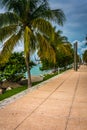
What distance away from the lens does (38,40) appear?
1705 cm

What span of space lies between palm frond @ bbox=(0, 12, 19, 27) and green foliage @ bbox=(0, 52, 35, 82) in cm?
516

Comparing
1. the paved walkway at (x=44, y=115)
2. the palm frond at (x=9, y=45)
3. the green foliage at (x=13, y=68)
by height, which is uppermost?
the palm frond at (x=9, y=45)

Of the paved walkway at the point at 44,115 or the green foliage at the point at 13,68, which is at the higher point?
the green foliage at the point at 13,68

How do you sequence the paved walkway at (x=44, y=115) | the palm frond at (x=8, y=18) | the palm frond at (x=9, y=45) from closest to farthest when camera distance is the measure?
1. the paved walkway at (x=44, y=115)
2. the palm frond at (x=9, y=45)
3. the palm frond at (x=8, y=18)

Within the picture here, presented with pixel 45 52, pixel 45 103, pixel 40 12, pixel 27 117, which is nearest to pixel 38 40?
pixel 45 52

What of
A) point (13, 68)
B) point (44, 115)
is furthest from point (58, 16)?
point (44, 115)

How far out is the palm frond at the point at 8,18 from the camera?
55.5 ft

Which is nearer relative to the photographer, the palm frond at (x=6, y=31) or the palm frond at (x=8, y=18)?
the palm frond at (x=6, y=31)

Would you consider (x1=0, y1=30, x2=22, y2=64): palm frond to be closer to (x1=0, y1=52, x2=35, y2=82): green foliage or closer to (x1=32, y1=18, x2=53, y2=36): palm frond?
(x1=32, y1=18, x2=53, y2=36): palm frond

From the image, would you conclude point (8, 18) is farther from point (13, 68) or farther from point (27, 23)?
point (13, 68)

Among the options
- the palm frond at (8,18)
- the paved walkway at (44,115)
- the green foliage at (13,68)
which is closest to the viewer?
the paved walkway at (44,115)

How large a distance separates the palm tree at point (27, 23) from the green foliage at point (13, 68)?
4065 mm

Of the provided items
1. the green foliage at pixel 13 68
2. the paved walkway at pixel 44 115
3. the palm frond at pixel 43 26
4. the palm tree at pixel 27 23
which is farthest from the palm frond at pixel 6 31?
the paved walkway at pixel 44 115

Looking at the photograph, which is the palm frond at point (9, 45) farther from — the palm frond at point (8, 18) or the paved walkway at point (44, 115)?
the paved walkway at point (44, 115)
